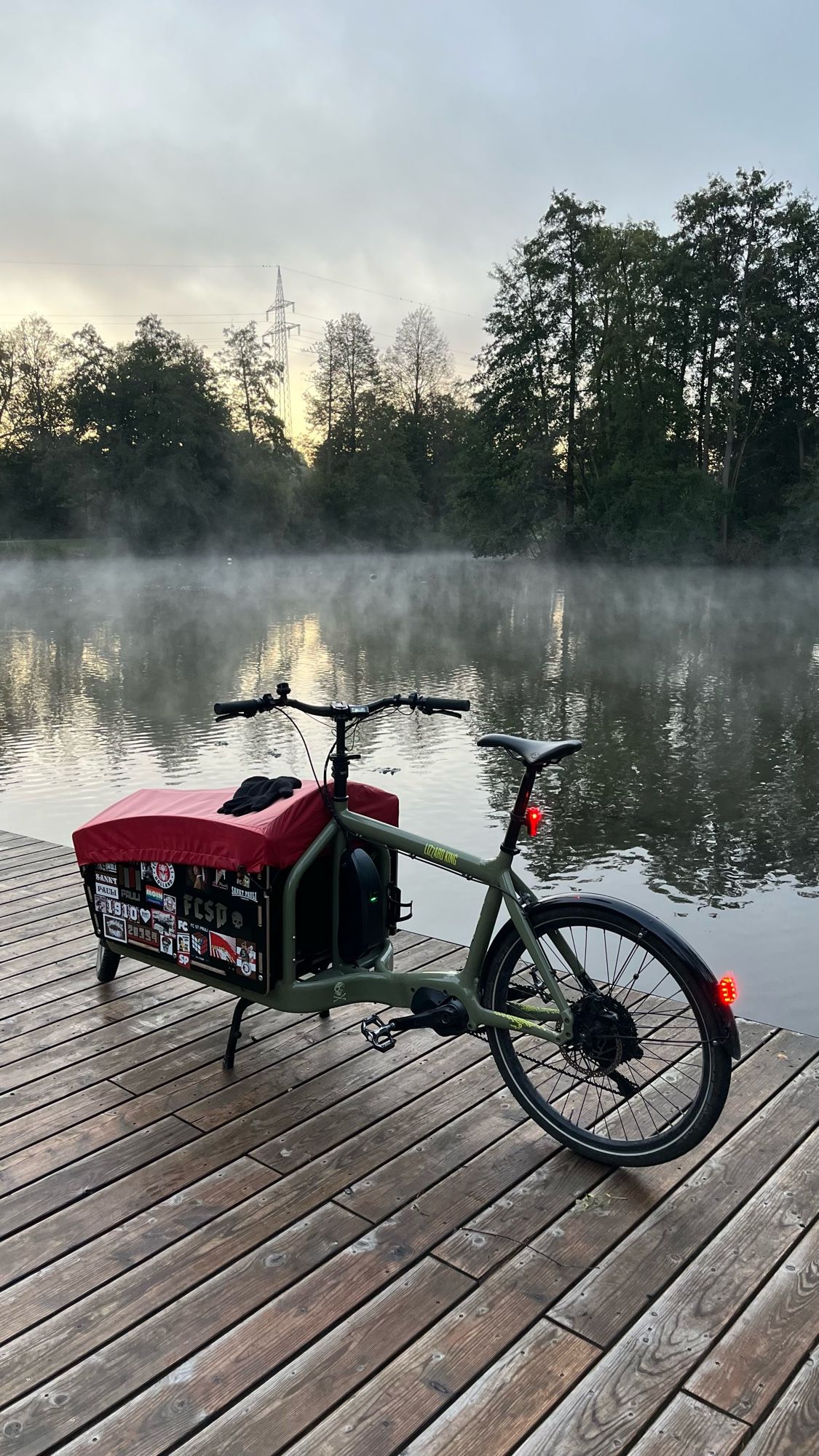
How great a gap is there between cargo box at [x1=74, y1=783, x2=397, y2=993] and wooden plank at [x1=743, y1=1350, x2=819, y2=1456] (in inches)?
54.4

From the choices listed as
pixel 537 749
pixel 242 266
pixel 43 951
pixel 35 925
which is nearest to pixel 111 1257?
pixel 537 749

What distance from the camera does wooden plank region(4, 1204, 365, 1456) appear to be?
1.61 meters

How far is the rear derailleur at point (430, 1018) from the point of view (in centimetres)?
239

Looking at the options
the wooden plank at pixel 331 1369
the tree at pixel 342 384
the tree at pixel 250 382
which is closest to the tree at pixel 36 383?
the tree at pixel 250 382

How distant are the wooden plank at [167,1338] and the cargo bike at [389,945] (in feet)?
1.78

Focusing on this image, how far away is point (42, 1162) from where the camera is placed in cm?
228

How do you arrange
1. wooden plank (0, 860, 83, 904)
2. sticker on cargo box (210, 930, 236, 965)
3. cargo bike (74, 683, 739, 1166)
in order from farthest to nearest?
wooden plank (0, 860, 83, 904)
sticker on cargo box (210, 930, 236, 965)
cargo bike (74, 683, 739, 1166)

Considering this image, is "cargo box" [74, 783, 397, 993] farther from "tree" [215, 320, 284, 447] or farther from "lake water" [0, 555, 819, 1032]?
"tree" [215, 320, 284, 447]

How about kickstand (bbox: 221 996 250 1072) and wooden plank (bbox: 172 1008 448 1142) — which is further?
kickstand (bbox: 221 996 250 1072)

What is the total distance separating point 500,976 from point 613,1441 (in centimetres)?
97

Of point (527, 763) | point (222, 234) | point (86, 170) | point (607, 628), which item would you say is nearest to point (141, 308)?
point (86, 170)

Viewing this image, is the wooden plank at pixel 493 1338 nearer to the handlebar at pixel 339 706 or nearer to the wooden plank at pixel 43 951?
the handlebar at pixel 339 706

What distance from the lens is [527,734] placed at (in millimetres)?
9562

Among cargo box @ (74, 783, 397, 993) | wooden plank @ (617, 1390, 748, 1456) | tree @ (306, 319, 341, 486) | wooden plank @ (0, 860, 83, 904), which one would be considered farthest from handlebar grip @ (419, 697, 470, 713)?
tree @ (306, 319, 341, 486)
